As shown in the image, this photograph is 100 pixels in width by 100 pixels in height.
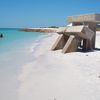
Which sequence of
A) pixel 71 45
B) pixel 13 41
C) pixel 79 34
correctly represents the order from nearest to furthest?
pixel 79 34 → pixel 71 45 → pixel 13 41

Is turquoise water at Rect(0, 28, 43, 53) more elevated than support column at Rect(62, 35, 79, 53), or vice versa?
support column at Rect(62, 35, 79, 53)

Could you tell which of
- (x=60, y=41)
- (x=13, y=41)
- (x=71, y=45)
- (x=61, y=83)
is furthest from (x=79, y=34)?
(x=13, y=41)

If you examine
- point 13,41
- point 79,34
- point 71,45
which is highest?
point 79,34

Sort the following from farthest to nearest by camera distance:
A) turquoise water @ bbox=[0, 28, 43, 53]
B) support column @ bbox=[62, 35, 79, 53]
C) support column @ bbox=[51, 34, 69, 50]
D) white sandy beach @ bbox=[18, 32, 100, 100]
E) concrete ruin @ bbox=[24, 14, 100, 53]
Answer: turquoise water @ bbox=[0, 28, 43, 53]
support column @ bbox=[51, 34, 69, 50]
support column @ bbox=[62, 35, 79, 53]
concrete ruin @ bbox=[24, 14, 100, 53]
white sandy beach @ bbox=[18, 32, 100, 100]

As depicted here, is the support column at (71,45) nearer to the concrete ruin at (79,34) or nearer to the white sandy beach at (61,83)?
the concrete ruin at (79,34)

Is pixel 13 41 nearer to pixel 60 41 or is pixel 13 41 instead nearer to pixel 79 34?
pixel 60 41

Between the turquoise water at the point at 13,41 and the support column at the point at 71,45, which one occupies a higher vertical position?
the support column at the point at 71,45

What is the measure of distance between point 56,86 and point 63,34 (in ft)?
22.1

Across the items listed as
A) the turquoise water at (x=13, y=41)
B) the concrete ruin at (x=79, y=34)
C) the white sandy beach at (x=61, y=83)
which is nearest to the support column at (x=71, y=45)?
the concrete ruin at (x=79, y=34)

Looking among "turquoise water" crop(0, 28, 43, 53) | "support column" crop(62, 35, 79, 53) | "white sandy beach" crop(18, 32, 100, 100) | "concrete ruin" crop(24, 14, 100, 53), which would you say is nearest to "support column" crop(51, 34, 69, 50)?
"concrete ruin" crop(24, 14, 100, 53)

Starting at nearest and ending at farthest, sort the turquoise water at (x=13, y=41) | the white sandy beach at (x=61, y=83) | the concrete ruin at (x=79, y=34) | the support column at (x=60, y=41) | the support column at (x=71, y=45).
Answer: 1. the white sandy beach at (x=61, y=83)
2. the concrete ruin at (x=79, y=34)
3. the support column at (x=71, y=45)
4. the support column at (x=60, y=41)
5. the turquoise water at (x=13, y=41)

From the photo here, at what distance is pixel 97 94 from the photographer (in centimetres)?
443

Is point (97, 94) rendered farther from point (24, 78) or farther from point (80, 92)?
point (24, 78)

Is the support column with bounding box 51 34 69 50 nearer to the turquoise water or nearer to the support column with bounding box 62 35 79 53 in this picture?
the support column with bounding box 62 35 79 53
